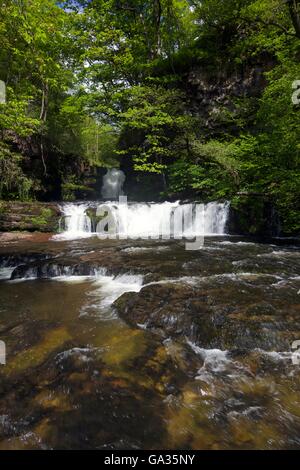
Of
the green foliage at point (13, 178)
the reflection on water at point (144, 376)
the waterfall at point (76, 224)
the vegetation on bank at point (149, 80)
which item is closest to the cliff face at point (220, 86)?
the vegetation on bank at point (149, 80)

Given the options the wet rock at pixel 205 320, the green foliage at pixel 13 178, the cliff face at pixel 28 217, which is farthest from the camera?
the green foliage at pixel 13 178

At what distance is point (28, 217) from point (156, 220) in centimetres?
580

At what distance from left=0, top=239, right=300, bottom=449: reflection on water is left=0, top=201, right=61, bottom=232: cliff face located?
23.4ft

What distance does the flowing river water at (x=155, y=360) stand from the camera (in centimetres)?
227

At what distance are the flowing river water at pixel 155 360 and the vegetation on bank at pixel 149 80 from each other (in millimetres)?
6423

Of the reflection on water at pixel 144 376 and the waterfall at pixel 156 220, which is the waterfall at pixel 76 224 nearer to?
the waterfall at pixel 156 220

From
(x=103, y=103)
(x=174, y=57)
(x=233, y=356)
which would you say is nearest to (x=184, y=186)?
(x=103, y=103)

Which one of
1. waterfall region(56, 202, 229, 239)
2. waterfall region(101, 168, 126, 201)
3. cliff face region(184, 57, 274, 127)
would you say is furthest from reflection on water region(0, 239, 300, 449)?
waterfall region(101, 168, 126, 201)

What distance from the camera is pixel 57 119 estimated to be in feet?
64.7

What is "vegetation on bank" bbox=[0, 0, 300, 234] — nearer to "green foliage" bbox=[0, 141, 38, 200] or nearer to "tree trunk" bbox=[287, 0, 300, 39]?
"green foliage" bbox=[0, 141, 38, 200]

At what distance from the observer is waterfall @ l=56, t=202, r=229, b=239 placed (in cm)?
1181

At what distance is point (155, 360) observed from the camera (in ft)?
10.2
